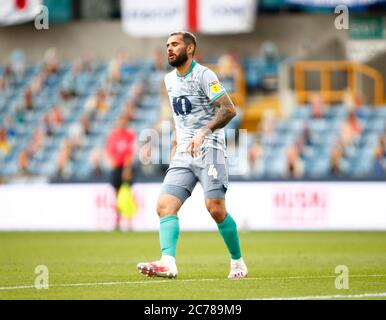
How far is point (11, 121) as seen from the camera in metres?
31.8

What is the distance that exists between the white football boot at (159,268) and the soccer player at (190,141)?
21 cm

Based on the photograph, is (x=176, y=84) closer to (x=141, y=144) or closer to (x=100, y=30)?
(x=141, y=144)

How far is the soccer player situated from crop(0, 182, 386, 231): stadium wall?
11.9m

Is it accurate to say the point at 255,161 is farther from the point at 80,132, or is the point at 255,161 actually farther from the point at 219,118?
the point at 219,118

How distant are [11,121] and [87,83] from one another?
7.96 ft

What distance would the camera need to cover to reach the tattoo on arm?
1156 cm

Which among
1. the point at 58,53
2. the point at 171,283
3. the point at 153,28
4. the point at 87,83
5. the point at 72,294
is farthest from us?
the point at 58,53

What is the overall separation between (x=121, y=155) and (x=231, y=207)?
102 inches

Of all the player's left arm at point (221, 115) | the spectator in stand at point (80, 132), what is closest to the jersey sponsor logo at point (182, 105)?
the player's left arm at point (221, 115)

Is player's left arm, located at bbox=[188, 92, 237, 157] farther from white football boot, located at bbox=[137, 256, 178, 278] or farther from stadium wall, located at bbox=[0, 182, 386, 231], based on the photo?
stadium wall, located at bbox=[0, 182, 386, 231]

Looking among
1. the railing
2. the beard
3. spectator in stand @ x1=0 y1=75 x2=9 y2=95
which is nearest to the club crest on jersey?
the beard

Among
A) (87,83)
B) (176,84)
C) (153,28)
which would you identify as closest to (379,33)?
(153,28)

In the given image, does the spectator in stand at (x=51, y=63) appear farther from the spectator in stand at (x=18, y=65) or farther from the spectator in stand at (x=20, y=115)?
the spectator in stand at (x=20, y=115)
